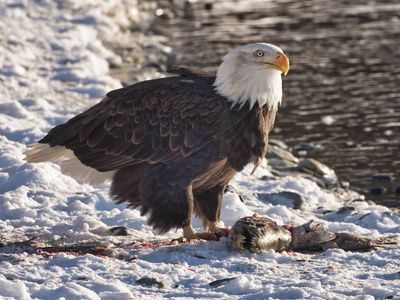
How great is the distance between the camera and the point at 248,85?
495cm

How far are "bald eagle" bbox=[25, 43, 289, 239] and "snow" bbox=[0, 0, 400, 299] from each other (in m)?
0.40

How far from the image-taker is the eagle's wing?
4.95 meters

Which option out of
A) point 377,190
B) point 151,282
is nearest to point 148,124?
point 151,282

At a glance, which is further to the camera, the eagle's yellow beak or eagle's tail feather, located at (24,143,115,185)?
eagle's tail feather, located at (24,143,115,185)

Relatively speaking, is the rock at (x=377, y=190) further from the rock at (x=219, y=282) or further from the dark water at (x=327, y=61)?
the rock at (x=219, y=282)

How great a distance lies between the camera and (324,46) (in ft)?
44.8

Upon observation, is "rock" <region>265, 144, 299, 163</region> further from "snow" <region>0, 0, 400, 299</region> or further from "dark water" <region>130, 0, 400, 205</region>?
"snow" <region>0, 0, 400, 299</region>

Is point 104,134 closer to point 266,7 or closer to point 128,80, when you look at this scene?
point 128,80

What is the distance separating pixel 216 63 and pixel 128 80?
1.94 m

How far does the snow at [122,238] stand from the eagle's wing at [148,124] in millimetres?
556

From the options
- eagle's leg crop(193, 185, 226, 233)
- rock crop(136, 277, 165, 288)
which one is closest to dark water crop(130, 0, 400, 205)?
eagle's leg crop(193, 185, 226, 233)

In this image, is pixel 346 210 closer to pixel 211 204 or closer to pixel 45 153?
pixel 211 204

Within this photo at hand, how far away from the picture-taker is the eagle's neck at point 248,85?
494 centimetres

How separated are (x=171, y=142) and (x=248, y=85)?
0.71 meters
